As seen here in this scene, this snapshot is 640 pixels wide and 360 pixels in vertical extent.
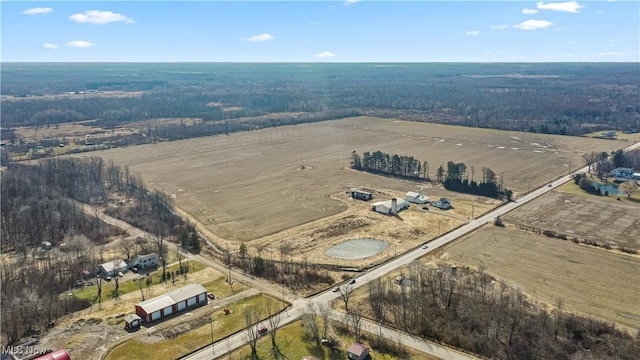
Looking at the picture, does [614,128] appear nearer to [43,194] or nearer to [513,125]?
[513,125]

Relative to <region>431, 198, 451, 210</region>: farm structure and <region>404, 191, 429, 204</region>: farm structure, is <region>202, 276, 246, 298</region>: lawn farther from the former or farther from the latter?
<region>431, 198, 451, 210</region>: farm structure

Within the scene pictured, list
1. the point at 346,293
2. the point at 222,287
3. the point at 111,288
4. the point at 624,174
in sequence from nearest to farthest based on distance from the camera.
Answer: the point at 346,293, the point at 222,287, the point at 111,288, the point at 624,174

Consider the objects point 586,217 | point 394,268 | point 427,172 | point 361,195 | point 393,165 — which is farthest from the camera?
point 393,165

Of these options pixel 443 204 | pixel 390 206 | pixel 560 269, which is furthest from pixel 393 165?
pixel 560 269

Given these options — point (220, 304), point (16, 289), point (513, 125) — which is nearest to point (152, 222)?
point (16, 289)

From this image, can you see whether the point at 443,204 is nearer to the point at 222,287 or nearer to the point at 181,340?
the point at 222,287

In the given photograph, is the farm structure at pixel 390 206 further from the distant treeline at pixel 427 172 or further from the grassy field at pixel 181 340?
the grassy field at pixel 181 340
